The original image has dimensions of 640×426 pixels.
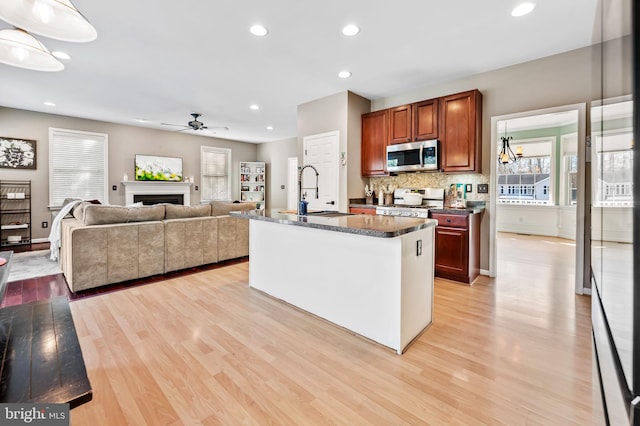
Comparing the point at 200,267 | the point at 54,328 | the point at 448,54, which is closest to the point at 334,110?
the point at 448,54

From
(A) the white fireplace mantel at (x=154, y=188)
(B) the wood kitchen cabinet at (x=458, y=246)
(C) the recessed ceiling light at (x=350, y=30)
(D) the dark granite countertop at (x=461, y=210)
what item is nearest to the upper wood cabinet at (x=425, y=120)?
(D) the dark granite countertop at (x=461, y=210)

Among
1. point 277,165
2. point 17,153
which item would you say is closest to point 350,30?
point 277,165

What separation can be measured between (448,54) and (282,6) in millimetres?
2051

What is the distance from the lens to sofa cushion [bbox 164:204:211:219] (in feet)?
13.2

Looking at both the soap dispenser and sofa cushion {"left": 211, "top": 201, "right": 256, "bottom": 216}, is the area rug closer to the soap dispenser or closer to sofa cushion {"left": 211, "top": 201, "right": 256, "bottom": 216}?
sofa cushion {"left": 211, "top": 201, "right": 256, "bottom": 216}

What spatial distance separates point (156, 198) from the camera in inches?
307

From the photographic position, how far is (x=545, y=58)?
11.5 feet

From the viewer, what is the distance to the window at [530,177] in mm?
7477

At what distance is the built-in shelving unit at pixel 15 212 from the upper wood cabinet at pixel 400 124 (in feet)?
23.7

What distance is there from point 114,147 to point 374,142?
251 inches

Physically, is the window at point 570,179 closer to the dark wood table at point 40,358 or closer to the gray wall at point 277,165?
the gray wall at point 277,165

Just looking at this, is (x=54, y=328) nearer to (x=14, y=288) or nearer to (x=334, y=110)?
(x=14, y=288)

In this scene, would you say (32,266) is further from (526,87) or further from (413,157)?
(526,87)

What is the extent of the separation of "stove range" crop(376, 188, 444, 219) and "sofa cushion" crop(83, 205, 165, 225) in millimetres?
3137
